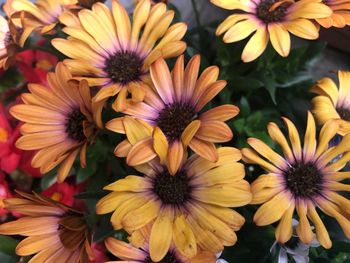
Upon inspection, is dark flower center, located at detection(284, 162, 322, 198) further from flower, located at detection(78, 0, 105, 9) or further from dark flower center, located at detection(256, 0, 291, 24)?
flower, located at detection(78, 0, 105, 9)

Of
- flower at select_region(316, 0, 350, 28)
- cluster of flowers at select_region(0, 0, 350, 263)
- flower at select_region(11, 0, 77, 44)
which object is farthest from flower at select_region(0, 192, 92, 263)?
flower at select_region(316, 0, 350, 28)

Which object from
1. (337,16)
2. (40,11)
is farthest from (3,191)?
(337,16)

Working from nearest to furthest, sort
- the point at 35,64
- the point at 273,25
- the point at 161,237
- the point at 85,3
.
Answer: the point at 161,237 < the point at 273,25 < the point at 85,3 < the point at 35,64

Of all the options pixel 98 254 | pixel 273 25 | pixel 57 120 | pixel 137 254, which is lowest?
pixel 98 254

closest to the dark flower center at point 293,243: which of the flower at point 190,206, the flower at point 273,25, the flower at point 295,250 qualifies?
the flower at point 295,250

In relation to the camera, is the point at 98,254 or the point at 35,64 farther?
the point at 35,64

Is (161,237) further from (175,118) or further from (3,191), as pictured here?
(3,191)

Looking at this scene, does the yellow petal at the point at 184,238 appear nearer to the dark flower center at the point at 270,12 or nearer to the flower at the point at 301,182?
the flower at the point at 301,182
